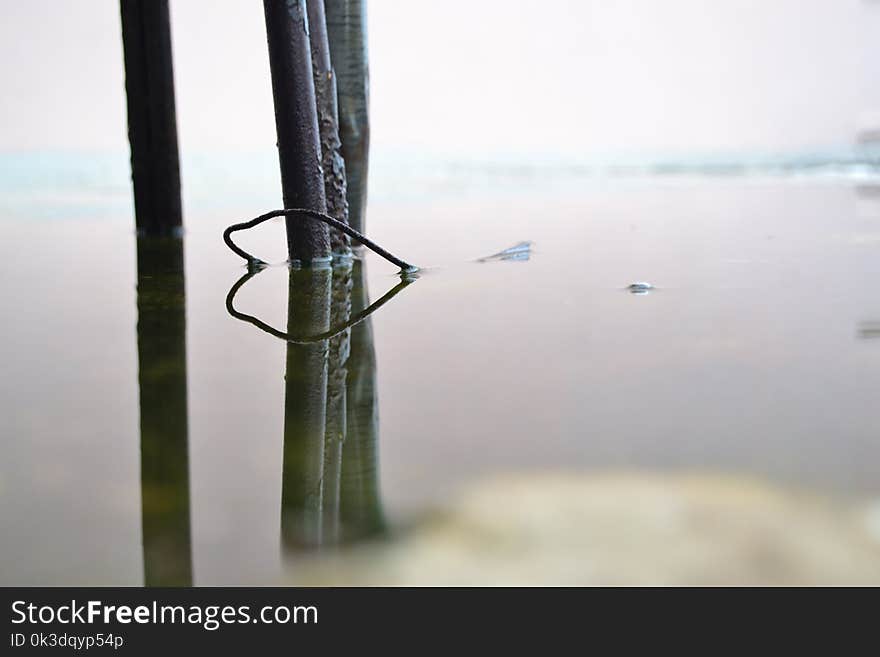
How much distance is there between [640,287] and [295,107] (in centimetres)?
76

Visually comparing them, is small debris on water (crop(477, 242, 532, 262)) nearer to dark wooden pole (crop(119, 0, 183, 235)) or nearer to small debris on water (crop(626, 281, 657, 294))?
small debris on water (crop(626, 281, 657, 294))

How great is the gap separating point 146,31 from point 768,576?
2.30m

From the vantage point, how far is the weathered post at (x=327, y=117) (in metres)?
2.10

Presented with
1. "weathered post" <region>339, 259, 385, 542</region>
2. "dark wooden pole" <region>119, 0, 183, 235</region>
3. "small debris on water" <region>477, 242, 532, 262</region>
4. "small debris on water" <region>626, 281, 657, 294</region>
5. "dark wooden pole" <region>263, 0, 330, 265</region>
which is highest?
"dark wooden pole" <region>119, 0, 183, 235</region>

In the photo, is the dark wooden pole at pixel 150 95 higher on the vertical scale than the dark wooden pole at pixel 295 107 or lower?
higher

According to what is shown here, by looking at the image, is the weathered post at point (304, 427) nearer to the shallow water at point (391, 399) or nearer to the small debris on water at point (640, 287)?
the shallow water at point (391, 399)

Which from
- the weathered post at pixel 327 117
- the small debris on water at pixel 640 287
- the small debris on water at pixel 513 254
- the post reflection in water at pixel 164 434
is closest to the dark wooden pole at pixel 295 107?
the weathered post at pixel 327 117

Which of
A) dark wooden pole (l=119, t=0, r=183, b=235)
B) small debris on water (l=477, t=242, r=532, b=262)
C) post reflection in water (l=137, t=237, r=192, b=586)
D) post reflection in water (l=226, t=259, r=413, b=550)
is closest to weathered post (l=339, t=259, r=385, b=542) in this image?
post reflection in water (l=226, t=259, r=413, b=550)

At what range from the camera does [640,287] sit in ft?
6.01

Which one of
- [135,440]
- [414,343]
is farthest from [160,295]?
[135,440]

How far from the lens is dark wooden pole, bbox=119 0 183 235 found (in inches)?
102

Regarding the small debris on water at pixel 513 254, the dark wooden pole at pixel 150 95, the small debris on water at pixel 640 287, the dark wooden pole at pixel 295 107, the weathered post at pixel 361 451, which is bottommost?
the weathered post at pixel 361 451

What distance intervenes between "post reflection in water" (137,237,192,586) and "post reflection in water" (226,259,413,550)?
0.27ft
